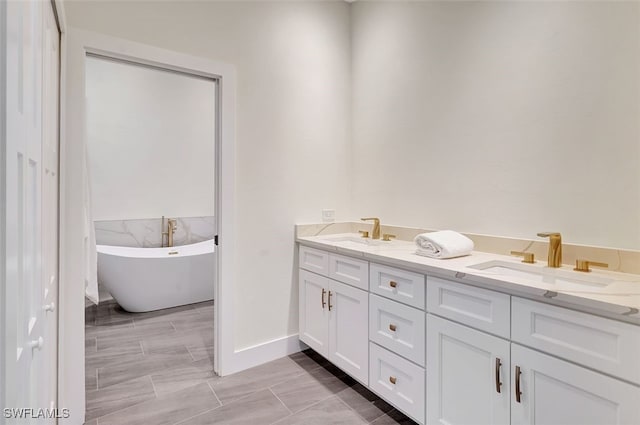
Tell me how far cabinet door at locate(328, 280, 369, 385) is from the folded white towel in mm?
439

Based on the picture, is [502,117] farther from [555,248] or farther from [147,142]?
[147,142]

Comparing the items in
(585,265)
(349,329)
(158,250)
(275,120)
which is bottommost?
(349,329)

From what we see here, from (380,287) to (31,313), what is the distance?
1.51 m

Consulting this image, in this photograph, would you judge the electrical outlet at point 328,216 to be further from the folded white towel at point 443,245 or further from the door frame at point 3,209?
the door frame at point 3,209

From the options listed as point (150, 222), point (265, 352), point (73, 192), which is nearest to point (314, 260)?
point (265, 352)

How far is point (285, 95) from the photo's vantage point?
2.61 meters

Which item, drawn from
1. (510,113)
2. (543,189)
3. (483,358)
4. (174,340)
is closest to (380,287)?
(483,358)

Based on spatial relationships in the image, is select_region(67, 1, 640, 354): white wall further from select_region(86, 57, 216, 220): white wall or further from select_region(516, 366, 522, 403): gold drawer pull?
select_region(86, 57, 216, 220): white wall

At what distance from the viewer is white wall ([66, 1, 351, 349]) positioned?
231 cm

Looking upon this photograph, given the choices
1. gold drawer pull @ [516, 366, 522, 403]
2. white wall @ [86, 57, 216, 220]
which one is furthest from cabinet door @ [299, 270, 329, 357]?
white wall @ [86, 57, 216, 220]

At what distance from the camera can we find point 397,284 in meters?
1.84

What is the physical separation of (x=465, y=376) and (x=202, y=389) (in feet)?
5.15

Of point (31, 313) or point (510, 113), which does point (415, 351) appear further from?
point (31, 313)

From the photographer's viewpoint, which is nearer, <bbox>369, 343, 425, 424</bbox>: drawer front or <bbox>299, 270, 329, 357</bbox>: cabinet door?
<bbox>369, 343, 425, 424</bbox>: drawer front
